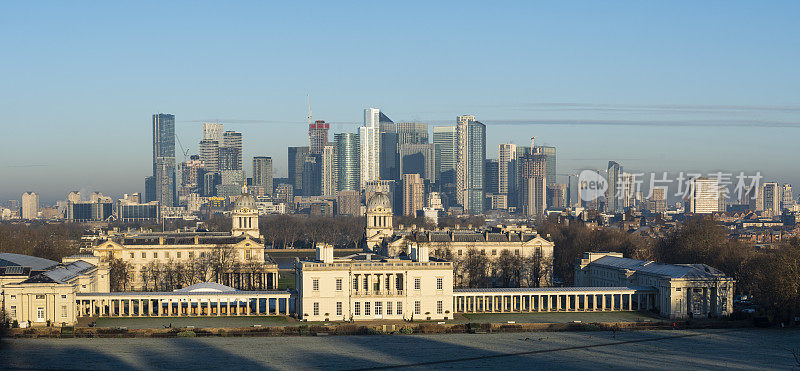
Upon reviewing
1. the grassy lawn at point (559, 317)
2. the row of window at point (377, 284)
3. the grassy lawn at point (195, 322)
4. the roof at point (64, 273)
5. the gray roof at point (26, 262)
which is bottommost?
the grassy lawn at point (559, 317)

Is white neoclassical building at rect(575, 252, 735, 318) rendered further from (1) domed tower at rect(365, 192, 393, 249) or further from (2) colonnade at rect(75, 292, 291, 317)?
(1) domed tower at rect(365, 192, 393, 249)

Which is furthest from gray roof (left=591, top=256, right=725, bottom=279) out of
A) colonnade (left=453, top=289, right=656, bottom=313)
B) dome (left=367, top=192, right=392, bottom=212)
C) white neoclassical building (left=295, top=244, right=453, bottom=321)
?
dome (left=367, top=192, right=392, bottom=212)

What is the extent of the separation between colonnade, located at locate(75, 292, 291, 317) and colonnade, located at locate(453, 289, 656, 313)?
15087 millimetres

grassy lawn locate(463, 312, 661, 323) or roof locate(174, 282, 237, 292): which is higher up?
roof locate(174, 282, 237, 292)

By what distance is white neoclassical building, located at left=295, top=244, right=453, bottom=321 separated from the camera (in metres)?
85.2

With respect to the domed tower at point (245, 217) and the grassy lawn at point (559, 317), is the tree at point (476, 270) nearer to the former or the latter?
the grassy lawn at point (559, 317)

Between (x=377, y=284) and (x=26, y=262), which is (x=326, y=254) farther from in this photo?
(x=26, y=262)

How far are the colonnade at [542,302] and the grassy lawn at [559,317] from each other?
2.13m

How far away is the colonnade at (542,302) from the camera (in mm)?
92375

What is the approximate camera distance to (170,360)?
65.8 m

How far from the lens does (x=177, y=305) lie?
90.2 metres

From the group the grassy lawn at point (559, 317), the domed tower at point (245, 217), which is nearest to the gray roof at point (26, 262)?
the grassy lawn at point (559, 317)

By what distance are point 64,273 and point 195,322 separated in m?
14.1

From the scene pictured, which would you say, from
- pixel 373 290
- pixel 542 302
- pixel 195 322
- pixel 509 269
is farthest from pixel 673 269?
pixel 195 322
